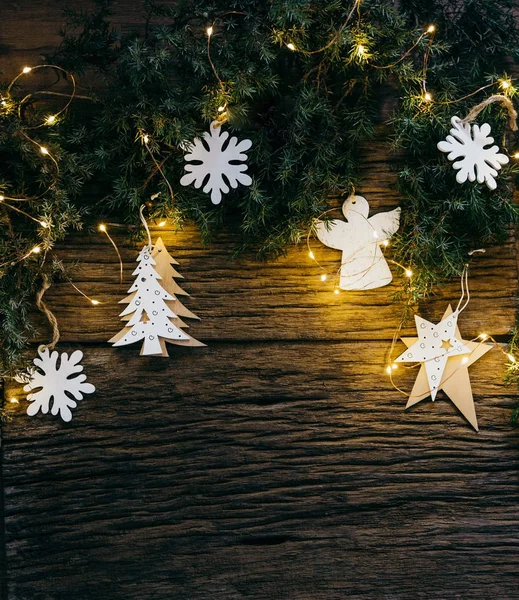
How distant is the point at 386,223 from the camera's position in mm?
1375

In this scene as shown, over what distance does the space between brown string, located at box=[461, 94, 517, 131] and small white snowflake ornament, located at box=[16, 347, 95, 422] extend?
927mm

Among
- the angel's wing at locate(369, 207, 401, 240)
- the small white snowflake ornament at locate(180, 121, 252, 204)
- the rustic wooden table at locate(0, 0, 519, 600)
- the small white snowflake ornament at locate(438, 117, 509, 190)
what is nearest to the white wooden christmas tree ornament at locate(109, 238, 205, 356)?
the rustic wooden table at locate(0, 0, 519, 600)

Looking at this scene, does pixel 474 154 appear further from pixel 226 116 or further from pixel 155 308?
pixel 155 308

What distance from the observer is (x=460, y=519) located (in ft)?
4.43

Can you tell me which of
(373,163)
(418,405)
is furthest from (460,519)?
(373,163)

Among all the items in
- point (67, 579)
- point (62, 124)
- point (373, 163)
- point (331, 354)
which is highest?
point (62, 124)

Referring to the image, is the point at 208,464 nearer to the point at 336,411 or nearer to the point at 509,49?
the point at 336,411

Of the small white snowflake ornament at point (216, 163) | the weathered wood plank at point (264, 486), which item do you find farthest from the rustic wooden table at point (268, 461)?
the small white snowflake ornament at point (216, 163)

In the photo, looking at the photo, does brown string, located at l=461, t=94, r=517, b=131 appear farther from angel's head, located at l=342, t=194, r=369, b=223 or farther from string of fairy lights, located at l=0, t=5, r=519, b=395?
angel's head, located at l=342, t=194, r=369, b=223

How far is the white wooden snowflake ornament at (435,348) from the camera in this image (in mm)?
1346

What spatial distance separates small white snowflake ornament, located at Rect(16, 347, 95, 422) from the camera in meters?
1.40

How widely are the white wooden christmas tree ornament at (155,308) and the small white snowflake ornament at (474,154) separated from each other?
61 cm

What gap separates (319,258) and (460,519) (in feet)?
2.00

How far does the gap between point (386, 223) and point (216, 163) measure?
37cm
